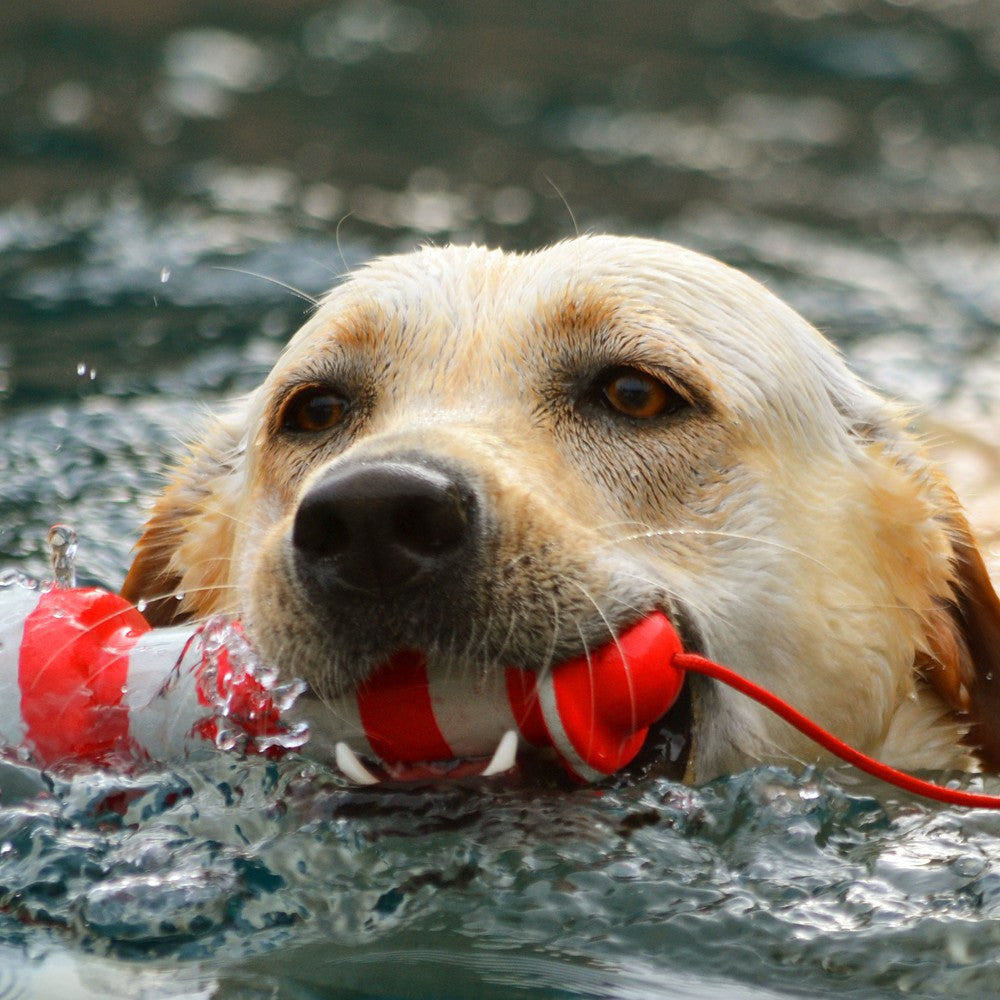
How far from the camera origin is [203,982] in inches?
118

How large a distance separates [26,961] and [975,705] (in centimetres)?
229

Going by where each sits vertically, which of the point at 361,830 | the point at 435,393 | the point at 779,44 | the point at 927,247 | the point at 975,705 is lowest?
the point at 361,830

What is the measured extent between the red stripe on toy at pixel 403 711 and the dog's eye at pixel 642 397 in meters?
0.87

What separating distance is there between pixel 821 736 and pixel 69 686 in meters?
1.57

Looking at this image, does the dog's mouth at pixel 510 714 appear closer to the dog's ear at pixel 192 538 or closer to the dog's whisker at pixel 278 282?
the dog's ear at pixel 192 538

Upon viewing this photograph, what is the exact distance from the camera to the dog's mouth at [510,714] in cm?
314

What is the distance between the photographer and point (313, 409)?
3955 mm

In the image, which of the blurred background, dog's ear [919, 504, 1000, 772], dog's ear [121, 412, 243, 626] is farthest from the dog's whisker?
dog's ear [919, 504, 1000, 772]

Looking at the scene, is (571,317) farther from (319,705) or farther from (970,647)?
(970,647)

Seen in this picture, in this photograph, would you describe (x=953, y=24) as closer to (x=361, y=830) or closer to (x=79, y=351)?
(x=79, y=351)

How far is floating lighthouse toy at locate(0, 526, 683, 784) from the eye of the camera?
10.3 ft

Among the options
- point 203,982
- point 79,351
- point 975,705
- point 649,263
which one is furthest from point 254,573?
point 79,351

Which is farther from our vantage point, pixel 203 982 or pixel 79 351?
pixel 79 351

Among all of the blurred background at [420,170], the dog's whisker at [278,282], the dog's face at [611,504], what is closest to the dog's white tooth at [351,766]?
the dog's face at [611,504]
